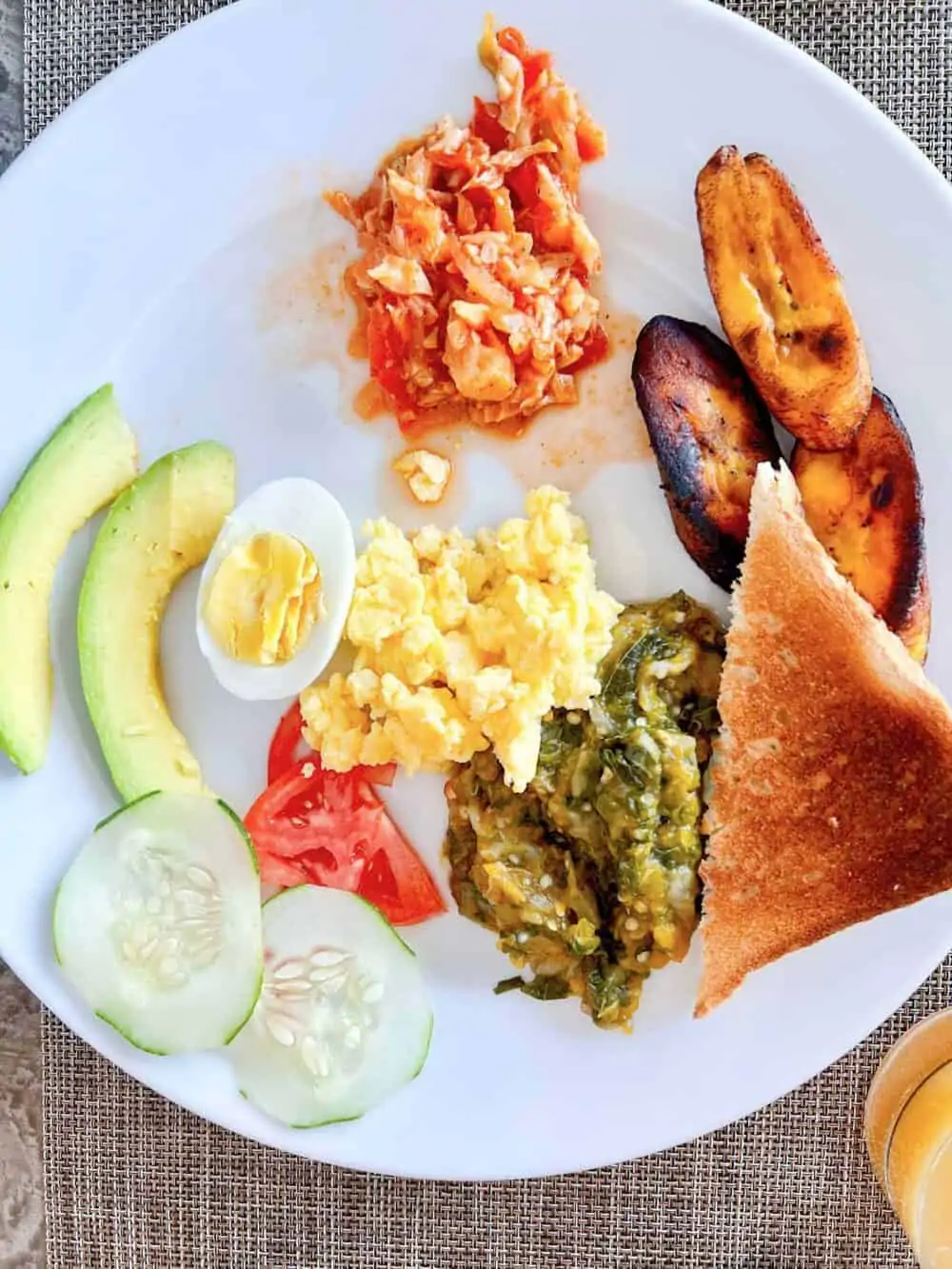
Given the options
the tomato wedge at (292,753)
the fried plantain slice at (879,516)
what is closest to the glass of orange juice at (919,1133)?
the fried plantain slice at (879,516)

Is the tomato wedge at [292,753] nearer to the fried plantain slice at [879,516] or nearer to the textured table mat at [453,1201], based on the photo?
the textured table mat at [453,1201]

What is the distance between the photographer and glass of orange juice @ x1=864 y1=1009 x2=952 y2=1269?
7.52ft

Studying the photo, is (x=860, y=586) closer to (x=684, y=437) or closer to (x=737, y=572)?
(x=737, y=572)

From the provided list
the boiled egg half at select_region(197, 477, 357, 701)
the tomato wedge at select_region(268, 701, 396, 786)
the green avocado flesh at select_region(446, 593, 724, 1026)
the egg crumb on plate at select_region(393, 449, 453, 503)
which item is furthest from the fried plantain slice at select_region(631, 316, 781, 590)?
the tomato wedge at select_region(268, 701, 396, 786)

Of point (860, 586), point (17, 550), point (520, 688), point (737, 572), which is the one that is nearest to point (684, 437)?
point (737, 572)

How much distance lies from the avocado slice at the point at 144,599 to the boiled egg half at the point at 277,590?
9cm

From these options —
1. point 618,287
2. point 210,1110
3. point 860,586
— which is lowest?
point 210,1110

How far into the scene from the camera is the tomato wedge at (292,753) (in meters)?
2.41

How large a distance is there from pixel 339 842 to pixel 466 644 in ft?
1.84

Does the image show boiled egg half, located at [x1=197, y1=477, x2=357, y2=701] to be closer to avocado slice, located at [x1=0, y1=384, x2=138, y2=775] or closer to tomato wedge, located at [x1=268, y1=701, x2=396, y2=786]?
tomato wedge, located at [x1=268, y1=701, x2=396, y2=786]

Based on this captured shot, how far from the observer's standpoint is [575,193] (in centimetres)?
227

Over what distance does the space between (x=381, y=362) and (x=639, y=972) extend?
4.51 feet

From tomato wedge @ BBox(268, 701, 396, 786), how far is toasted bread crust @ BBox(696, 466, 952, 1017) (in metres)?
0.71

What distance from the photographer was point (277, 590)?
219 cm
